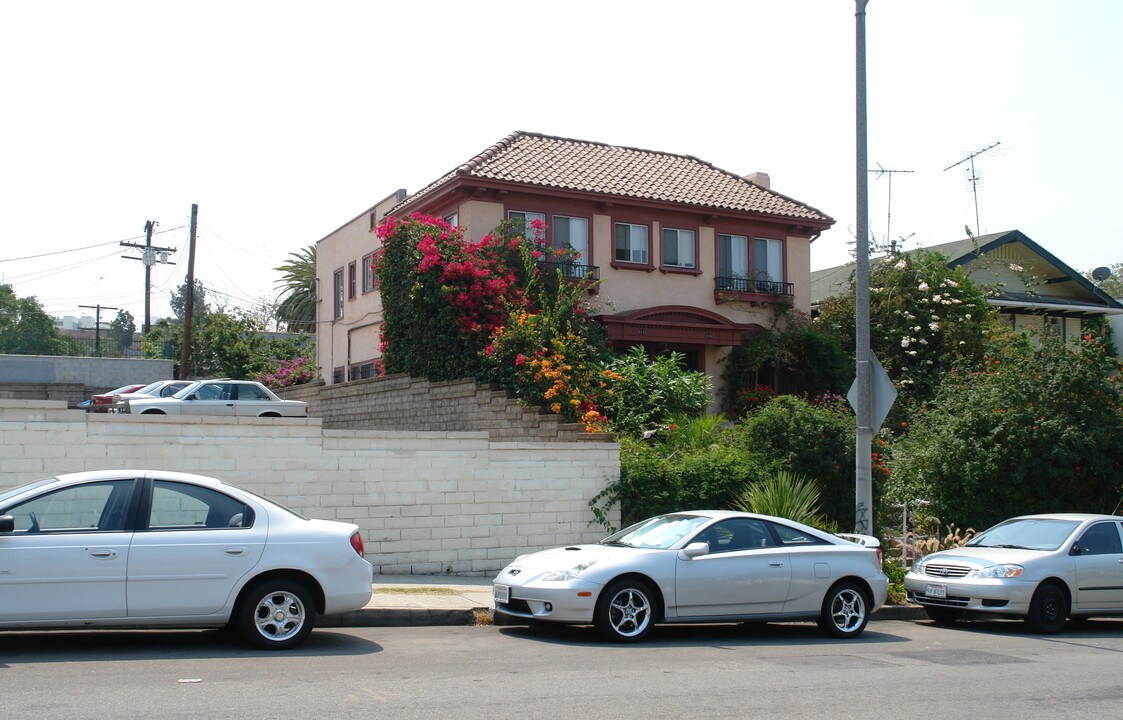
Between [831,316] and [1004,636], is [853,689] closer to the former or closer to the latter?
[1004,636]

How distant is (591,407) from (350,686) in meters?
11.8

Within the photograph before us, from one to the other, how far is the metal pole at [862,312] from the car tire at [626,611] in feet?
16.6

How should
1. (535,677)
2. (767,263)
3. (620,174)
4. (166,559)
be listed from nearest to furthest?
(535,677) < (166,559) < (620,174) < (767,263)

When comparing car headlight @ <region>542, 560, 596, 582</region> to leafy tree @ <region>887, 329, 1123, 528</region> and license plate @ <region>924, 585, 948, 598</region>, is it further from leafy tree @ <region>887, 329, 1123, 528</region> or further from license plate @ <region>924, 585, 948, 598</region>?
leafy tree @ <region>887, 329, 1123, 528</region>

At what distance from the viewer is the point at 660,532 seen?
462 inches

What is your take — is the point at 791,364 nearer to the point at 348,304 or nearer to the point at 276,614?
the point at 348,304

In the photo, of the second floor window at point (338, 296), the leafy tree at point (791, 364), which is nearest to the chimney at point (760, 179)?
the leafy tree at point (791, 364)

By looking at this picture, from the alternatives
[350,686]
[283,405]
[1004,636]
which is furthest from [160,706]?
[283,405]

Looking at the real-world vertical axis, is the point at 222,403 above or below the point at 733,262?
below

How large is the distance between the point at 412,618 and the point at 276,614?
7.97 feet

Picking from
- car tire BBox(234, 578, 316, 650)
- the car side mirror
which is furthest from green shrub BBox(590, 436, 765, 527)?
car tire BBox(234, 578, 316, 650)

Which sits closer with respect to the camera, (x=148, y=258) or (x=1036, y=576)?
(x=1036, y=576)

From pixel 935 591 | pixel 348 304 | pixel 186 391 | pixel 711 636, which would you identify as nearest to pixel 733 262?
pixel 348 304

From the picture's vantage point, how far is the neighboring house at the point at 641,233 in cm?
2562
